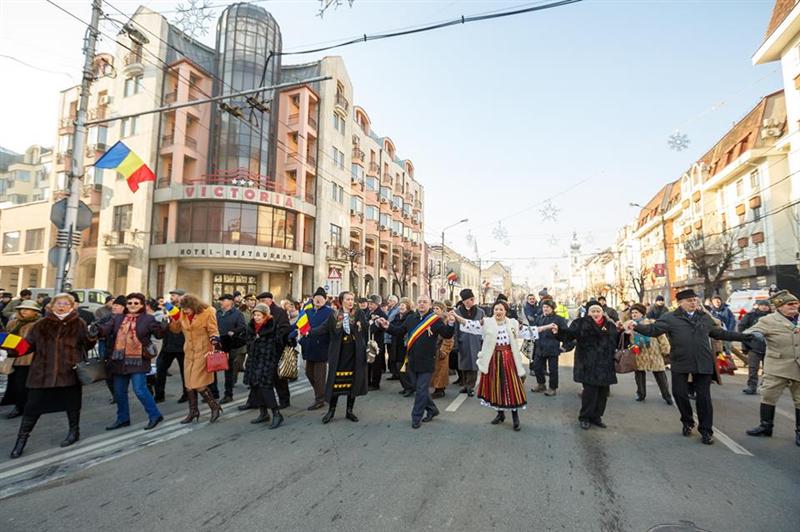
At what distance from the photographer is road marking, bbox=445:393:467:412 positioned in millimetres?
6988

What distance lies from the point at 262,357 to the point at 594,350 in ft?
16.3

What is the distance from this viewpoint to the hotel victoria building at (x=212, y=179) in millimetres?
27625

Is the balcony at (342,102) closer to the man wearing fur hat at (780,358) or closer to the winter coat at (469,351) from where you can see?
the winter coat at (469,351)

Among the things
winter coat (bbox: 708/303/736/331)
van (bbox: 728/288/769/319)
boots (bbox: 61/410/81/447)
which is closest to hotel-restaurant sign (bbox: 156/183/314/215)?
boots (bbox: 61/410/81/447)

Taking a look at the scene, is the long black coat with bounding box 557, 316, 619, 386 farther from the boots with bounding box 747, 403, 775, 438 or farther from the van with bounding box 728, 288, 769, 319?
the van with bounding box 728, 288, 769, 319

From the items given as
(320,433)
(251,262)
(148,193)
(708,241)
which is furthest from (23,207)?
(708,241)

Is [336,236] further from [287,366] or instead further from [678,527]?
[678,527]

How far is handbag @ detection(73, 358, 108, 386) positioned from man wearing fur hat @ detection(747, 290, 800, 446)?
8818mm

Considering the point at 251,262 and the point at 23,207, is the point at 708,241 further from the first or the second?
the point at 23,207

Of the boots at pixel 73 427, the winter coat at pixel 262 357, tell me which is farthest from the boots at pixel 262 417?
the boots at pixel 73 427

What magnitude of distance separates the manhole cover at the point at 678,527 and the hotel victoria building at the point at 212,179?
23.2 meters

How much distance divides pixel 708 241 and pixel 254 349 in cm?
3591

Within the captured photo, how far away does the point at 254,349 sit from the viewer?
635 centimetres

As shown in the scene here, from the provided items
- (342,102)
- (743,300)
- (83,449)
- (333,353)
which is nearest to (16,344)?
(83,449)
